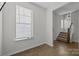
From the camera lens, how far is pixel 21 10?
1271 millimetres

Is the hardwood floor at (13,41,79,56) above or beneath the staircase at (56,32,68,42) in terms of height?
beneath

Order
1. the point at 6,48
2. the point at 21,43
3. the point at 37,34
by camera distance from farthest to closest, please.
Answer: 1. the point at 37,34
2. the point at 21,43
3. the point at 6,48

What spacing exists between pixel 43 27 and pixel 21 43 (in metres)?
0.43

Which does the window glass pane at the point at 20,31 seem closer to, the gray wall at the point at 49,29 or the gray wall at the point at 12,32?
the gray wall at the point at 12,32

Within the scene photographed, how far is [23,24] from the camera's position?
4.04 ft

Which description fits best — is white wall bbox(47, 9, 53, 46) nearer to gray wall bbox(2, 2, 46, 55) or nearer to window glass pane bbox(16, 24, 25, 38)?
Answer: gray wall bbox(2, 2, 46, 55)

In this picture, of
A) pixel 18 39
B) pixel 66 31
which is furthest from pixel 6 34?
pixel 66 31

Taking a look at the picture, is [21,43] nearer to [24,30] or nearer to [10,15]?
[24,30]

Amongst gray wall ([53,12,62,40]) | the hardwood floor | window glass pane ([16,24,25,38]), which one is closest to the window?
window glass pane ([16,24,25,38])

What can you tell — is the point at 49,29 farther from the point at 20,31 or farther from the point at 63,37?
the point at 20,31

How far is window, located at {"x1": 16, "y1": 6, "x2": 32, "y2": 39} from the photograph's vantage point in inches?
46.7

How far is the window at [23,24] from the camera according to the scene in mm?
1187

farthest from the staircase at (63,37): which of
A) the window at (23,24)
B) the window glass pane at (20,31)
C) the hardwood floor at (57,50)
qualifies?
the window glass pane at (20,31)

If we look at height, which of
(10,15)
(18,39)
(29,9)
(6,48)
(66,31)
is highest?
(29,9)
